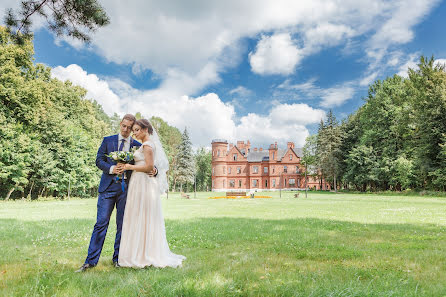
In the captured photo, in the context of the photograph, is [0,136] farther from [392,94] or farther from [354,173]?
[392,94]

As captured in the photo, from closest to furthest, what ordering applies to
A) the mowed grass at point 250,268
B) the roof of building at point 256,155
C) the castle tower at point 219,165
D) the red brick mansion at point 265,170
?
the mowed grass at point 250,268, the castle tower at point 219,165, the red brick mansion at point 265,170, the roof of building at point 256,155

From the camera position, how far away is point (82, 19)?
554 centimetres

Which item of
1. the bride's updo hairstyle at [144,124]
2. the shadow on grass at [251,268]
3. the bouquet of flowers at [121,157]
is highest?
the bride's updo hairstyle at [144,124]

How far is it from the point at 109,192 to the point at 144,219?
0.75m

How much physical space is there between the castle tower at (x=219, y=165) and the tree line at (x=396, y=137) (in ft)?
68.9

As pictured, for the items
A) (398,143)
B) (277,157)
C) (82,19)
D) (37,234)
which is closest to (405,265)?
(82,19)

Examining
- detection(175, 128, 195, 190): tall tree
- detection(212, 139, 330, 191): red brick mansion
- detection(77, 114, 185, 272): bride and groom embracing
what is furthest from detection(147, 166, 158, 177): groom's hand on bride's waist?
detection(212, 139, 330, 191): red brick mansion

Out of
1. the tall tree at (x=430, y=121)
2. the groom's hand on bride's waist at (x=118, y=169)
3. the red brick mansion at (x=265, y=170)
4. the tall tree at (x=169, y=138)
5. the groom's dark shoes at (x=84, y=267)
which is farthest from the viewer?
the red brick mansion at (x=265, y=170)

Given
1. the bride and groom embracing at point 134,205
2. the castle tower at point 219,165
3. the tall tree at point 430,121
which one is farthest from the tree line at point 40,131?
the tall tree at point 430,121

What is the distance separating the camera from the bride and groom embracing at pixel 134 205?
4418 mm

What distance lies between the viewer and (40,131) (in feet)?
104

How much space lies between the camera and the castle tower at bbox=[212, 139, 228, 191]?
63500 mm

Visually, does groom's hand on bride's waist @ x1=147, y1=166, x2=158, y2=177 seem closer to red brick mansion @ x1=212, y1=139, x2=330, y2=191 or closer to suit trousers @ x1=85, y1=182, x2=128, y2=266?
suit trousers @ x1=85, y1=182, x2=128, y2=266

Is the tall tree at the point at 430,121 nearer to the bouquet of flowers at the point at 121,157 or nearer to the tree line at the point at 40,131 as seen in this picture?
the bouquet of flowers at the point at 121,157
